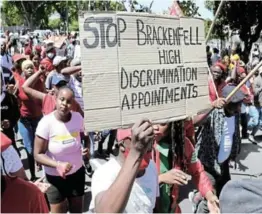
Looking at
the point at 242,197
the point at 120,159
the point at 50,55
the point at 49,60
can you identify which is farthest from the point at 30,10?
the point at 242,197

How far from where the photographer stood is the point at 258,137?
8.75 meters

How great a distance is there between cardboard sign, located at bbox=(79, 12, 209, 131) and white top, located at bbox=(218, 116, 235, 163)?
1.65 m

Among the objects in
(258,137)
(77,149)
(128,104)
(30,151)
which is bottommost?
(258,137)

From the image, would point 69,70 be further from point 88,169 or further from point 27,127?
point 88,169

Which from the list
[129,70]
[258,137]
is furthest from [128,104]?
[258,137]

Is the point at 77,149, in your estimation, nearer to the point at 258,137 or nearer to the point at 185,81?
the point at 185,81

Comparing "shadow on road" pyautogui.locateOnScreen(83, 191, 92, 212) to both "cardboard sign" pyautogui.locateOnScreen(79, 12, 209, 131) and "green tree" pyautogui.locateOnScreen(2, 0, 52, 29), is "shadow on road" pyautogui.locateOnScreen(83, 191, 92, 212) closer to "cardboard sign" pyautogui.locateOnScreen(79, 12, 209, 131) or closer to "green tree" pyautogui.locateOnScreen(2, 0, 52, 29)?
"cardboard sign" pyautogui.locateOnScreen(79, 12, 209, 131)

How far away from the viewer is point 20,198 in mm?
1964

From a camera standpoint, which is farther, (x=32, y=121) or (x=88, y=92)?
(x=32, y=121)

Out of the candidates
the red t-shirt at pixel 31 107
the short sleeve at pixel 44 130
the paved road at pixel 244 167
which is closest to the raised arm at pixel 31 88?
the red t-shirt at pixel 31 107

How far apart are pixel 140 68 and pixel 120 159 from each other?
0.50 meters

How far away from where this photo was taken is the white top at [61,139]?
379 centimetres

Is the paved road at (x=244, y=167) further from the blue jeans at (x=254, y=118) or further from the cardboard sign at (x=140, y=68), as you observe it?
the cardboard sign at (x=140, y=68)

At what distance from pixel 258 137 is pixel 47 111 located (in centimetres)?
491
